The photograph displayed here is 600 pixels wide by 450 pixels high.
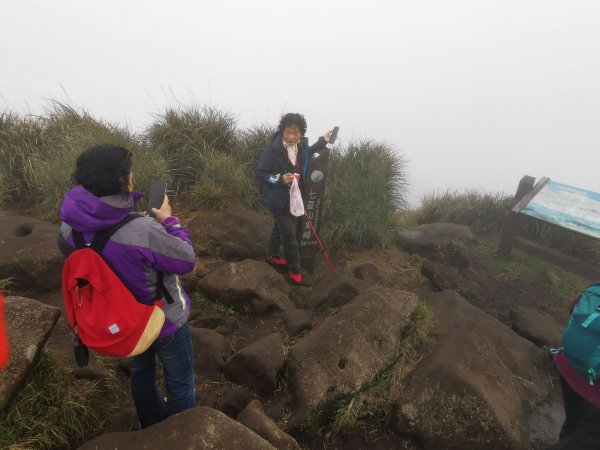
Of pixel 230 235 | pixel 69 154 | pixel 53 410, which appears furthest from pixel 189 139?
pixel 53 410

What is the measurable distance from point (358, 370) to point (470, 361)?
991 millimetres

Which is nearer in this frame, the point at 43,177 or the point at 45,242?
the point at 45,242

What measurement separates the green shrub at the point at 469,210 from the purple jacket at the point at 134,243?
23.5 feet

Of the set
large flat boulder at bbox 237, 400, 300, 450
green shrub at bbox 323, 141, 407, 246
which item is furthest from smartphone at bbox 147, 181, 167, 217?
green shrub at bbox 323, 141, 407, 246

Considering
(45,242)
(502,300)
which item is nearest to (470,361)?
(502,300)

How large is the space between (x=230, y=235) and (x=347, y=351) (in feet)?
7.98

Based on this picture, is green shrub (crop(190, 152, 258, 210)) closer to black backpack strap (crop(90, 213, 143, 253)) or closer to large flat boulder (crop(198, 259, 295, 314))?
large flat boulder (crop(198, 259, 295, 314))

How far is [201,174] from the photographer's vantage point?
6.04 meters

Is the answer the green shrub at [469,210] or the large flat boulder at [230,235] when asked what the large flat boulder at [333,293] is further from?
the green shrub at [469,210]

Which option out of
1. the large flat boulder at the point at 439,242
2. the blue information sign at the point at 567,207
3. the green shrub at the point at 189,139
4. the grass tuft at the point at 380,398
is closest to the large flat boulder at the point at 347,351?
the grass tuft at the point at 380,398

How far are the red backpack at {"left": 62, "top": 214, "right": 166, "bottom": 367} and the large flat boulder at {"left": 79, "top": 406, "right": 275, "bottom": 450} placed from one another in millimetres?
422

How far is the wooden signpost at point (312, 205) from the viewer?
14.6 feet

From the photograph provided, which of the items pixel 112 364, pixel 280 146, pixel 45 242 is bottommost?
pixel 112 364

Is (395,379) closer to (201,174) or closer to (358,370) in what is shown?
(358,370)
